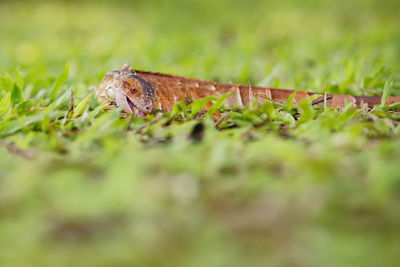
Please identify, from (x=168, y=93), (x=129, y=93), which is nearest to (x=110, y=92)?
(x=129, y=93)

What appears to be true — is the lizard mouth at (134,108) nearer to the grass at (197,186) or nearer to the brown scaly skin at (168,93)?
the brown scaly skin at (168,93)

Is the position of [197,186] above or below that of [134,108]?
below

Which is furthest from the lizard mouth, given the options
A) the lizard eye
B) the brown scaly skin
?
the lizard eye

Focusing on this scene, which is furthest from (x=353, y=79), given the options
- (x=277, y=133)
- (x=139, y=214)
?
(x=139, y=214)

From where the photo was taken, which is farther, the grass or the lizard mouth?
the lizard mouth

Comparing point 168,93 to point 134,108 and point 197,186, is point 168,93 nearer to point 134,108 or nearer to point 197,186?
point 134,108

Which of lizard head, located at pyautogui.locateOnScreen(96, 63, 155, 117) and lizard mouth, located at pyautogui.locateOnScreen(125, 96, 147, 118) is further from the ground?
lizard head, located at pyautogui.locateOnScreen(96, 63, 155, 117)

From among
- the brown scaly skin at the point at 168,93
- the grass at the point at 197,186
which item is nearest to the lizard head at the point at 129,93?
the brown scaly skin at the point at 168,93

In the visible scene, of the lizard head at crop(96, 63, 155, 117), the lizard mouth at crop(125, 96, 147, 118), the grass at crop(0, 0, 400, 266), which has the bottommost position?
the grass at crop(0, 0, 400, 266)

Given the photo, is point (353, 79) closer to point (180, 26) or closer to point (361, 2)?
point (180, 26)

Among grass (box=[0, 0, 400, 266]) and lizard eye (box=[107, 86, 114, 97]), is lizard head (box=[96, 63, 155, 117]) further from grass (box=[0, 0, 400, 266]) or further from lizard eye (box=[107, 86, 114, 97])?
grass (box=[0, 0, 400, 266])
